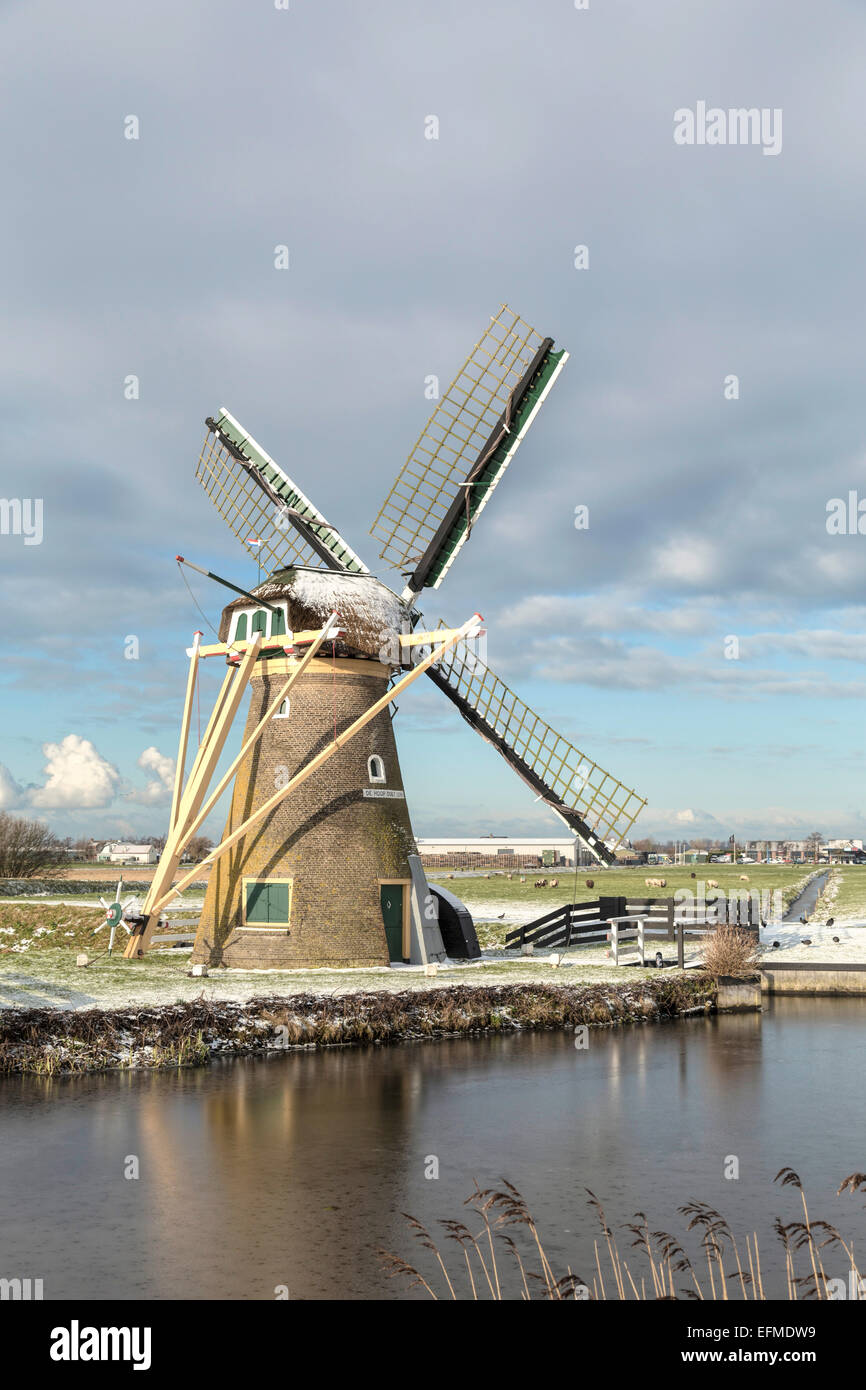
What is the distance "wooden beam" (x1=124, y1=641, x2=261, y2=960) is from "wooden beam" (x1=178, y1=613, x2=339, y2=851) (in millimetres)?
217

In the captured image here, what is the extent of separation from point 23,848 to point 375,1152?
50514 millimetres

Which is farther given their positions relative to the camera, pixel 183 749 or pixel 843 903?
pixel 843 903

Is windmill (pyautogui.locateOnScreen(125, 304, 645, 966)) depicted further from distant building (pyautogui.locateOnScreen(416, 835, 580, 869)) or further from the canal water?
distant building (pyautogui.locateOnScreen(416, 835, 580, 869))

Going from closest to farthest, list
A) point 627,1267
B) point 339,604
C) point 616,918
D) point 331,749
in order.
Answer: point 627,1267 → point 331,749 → point 339,604 → point 616,918

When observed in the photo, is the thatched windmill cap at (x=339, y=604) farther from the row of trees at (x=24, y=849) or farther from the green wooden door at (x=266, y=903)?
the row of trees at (x=24, y=849)

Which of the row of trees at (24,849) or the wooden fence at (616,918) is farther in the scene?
the row of trees at (24,849)

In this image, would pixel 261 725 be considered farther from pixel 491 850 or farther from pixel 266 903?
pixel 491 850

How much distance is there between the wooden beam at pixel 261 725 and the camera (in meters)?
25.1

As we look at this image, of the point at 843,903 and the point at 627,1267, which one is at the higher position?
the point at 843,903

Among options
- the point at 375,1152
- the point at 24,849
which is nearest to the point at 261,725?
the point at 375,1152

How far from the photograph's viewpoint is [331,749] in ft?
83.0

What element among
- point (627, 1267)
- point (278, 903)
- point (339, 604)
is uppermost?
point (339, 604)

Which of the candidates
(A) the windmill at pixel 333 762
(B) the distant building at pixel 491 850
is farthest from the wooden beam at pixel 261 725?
(B) the distant building at pixel 491 850

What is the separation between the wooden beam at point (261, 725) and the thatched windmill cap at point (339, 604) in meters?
0.54
